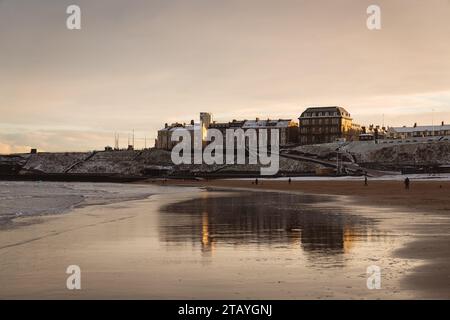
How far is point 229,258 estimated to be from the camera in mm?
15148

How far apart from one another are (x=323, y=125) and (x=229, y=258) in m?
166

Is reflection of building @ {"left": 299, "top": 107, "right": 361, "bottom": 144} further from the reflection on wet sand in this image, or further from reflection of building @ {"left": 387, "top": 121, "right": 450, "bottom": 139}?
the reflection on wet sand

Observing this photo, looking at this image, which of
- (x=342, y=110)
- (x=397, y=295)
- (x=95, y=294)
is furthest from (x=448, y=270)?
(x=342, y=110)

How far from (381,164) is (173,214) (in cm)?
9472

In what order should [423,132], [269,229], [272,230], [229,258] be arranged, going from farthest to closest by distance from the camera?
[423,132]
[269,229]
[272,230]
[229,258]

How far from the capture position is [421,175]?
3829 inches

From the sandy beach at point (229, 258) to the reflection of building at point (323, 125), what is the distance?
500 ft

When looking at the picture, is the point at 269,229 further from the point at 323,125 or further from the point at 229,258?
the point at 323,125

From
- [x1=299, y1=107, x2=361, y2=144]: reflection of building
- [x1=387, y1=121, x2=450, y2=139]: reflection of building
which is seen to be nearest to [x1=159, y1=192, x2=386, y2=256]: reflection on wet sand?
[x1=299, y1=107, x2=361, y2=144]: reflection of building

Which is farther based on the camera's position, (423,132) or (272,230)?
(423,132)

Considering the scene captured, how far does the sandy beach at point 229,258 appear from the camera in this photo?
437 inches

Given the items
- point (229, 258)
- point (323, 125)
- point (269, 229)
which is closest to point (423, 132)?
point (323, 125)

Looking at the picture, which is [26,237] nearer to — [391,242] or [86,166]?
[391,242]

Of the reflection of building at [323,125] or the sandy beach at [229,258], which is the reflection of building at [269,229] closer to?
the sandy beach at [229,258]
